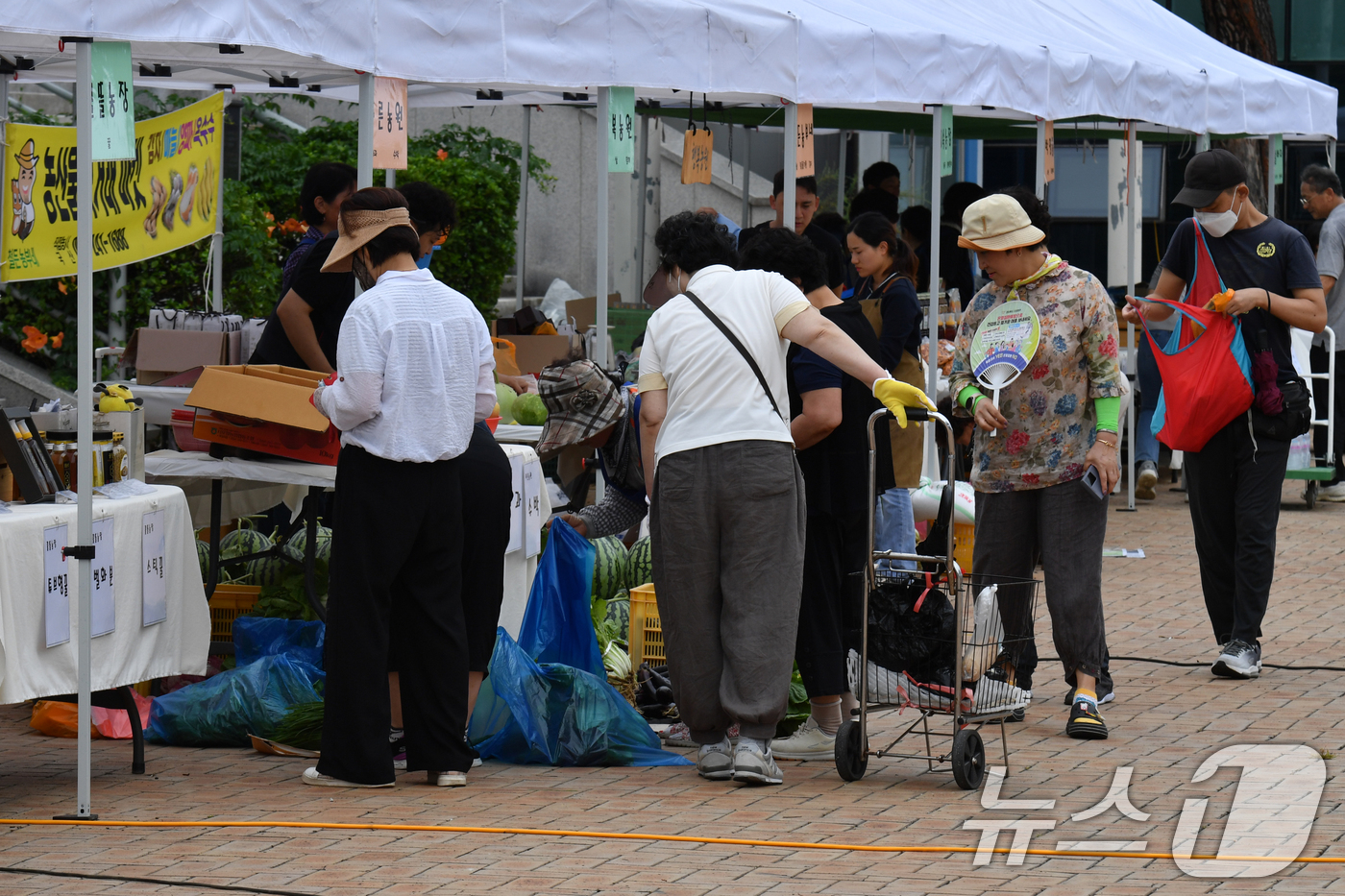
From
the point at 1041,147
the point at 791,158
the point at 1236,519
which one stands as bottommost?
the point at 1236,519

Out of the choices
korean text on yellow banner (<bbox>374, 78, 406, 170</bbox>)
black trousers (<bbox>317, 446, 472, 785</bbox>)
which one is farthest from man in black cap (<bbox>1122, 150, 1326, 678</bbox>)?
black trousers (<bbox>317, 446, 472, 785</bbox>)

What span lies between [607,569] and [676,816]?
222 centimetres

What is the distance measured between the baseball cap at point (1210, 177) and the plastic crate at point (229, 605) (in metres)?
4.05

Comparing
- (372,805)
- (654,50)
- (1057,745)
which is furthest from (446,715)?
(654,50)

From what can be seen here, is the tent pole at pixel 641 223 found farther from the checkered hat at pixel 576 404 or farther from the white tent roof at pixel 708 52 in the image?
the checkered hat at pixel 576 404

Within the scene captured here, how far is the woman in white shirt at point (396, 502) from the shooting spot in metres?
5.22

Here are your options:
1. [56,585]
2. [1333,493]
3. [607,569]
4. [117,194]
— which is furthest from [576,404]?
[1333,493]

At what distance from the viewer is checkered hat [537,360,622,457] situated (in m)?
6.73

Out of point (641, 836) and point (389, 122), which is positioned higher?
point (389, 122)

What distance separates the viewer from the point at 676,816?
5.11 metres

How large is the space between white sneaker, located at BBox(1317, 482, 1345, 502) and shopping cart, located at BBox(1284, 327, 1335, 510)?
0.14 m

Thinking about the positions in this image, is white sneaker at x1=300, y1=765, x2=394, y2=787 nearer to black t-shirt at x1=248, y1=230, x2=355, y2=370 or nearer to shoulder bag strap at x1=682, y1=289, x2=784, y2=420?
shoulder bag strap at x1=682, y1=289, x2=784, y2=420

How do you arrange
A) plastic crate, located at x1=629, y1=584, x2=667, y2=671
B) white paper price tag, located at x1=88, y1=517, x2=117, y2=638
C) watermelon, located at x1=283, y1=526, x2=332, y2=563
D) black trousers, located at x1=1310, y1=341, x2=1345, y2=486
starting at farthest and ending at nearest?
black trousers, located at x1=1310, y1=341, x2=1345, y2=486 → watermelon, located at x1=283, y1=526, x2=332, y2=563 → plastic crate, located at x1=629, y1=584, x2=667, y2=671 → white paper price tag, located at x1=88, y1=517, x2=117, y2=638

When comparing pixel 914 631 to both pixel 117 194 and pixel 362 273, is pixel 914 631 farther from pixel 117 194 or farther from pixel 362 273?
pixel 117 194
